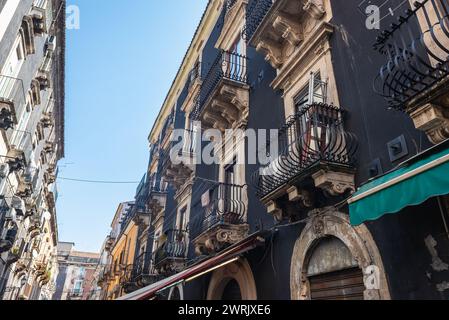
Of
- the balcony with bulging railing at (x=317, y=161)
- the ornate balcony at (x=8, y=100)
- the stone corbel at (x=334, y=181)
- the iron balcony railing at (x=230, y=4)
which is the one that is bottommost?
the stone corbel at (x=334, y=181)

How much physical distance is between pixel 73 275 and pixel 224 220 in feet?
239

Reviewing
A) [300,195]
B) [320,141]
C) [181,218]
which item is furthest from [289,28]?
[181,218]

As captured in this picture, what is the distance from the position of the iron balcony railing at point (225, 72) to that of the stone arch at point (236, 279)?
4.76 meters

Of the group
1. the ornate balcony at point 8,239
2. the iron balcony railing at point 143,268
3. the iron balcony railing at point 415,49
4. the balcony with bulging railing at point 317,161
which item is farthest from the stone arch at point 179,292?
the ornate balcony at point 8,239

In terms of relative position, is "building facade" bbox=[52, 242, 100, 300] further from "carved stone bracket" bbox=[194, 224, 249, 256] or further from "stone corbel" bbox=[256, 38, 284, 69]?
"stone corbel" bbox=[256, 38, 284, 69]

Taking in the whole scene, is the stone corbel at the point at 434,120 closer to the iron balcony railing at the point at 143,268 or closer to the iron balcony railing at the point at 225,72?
the iron balcony railing at the point at 225,72

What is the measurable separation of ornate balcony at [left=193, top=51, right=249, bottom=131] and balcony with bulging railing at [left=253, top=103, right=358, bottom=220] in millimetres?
3545

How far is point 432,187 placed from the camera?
2971 mm

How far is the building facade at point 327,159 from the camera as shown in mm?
3510

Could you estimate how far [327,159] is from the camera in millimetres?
4645

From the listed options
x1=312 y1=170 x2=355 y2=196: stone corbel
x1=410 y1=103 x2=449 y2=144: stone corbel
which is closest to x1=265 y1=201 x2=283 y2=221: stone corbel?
x1=312 y1=170 x2=355 y2=196: stone corbel
